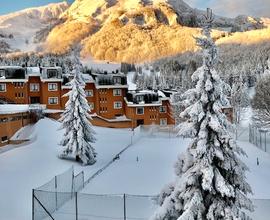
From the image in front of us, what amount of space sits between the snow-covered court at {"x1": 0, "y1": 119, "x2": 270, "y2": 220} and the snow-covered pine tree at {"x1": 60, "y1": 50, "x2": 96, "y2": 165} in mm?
936

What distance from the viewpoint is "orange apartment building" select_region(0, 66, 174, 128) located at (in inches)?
2053

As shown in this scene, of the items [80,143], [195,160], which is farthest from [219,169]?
[80,143]

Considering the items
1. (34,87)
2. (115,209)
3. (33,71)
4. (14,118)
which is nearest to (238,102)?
(33,71)

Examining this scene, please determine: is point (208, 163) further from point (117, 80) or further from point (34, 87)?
point (117, 80)

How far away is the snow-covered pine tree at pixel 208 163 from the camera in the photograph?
36.0ft

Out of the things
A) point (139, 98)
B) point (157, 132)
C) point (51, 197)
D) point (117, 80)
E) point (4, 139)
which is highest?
point (117, 80)

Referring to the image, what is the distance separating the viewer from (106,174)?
91.5ft

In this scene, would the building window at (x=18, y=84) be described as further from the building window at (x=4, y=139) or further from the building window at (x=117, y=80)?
the building window at (x=4, y=139)

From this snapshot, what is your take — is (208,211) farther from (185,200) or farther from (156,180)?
(156,180)

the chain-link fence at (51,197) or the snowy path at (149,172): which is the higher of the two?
the chain-link fence at (51,197)

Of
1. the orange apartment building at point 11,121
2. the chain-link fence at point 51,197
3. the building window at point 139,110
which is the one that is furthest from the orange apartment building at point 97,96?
the chain-link fence at point 51,197

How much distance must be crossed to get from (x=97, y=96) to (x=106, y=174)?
31024 millimetres

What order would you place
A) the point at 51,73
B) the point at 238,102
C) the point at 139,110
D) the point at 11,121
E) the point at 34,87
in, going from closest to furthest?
the point at 11,121 → the point at 51,73 → the point at 34,87 → the point at 139,110 → the point at 238,102

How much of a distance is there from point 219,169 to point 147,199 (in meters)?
6.65
